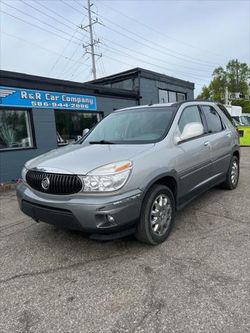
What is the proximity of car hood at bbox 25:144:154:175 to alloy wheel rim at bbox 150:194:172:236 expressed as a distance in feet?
2.22

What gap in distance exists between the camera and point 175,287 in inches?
111

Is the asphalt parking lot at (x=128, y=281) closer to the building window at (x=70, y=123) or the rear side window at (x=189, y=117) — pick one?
the rear side window at (x=189, y=117)

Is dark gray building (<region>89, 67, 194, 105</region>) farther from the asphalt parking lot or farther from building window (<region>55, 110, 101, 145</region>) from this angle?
the asphalt parking lot

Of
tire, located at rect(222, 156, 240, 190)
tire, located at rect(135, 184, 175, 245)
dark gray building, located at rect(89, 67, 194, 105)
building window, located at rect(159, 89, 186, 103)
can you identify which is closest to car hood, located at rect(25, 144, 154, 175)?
tire, located at rect(135, 184, 175, 245)

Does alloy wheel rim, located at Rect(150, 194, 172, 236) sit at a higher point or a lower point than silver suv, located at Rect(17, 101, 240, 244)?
lower

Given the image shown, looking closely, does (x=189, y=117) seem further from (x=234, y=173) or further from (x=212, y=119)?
(x=234, y=173)

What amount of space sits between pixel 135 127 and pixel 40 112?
6.12 meters

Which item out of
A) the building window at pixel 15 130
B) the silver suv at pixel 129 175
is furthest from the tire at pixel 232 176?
the building window at pixel 15 130

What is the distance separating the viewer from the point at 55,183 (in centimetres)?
330

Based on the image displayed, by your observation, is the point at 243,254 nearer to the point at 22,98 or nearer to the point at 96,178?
the point at 96,178

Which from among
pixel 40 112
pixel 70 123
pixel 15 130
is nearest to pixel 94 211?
pixel 15 130

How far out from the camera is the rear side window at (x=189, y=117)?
14.2 ft

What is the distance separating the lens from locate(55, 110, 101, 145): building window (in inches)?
410

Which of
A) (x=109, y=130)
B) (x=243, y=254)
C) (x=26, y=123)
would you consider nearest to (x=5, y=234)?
(x=109, y=130)
